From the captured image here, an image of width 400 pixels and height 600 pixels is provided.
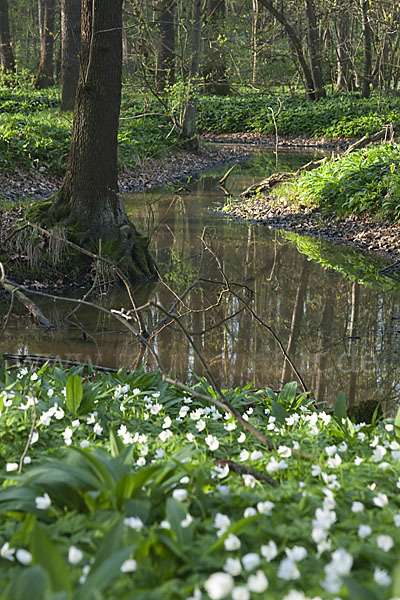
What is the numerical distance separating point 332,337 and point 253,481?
13.0ft

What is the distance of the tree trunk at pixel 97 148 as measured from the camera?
7.49 meters

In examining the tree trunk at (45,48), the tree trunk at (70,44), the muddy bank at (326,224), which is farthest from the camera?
the tree trunk at (45,48)

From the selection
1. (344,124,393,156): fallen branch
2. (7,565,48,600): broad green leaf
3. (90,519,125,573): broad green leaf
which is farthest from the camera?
(344,124,393,156): fallen branch

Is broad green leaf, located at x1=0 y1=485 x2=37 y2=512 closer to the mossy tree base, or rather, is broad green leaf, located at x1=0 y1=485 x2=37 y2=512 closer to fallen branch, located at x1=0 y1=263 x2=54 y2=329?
fallen branch, located at x1=0 y1=263 x2=54 y2=329

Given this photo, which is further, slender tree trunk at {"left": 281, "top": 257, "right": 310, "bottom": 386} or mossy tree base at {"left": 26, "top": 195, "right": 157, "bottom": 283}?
mossy tree base at {"left": 26, "top": 195, "right": 157, "bottom": 283}

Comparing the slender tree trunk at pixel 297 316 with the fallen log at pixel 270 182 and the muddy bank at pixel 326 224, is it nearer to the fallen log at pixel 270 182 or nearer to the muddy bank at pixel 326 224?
the muddy bank at pixel 326 224

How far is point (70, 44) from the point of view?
17.6 meters

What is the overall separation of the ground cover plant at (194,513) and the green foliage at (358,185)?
817cm

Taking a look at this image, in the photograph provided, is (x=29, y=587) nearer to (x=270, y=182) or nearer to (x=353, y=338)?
(x=353, y=338)

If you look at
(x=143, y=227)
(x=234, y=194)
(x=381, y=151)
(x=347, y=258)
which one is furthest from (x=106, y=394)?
(x=234, y=194)

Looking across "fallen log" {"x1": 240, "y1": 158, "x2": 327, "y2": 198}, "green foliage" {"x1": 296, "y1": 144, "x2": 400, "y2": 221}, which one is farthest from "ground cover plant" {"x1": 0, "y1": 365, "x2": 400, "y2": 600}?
"fallen log" {"x1": 240, "y1": 158, "x2": 327, "y2": 198}

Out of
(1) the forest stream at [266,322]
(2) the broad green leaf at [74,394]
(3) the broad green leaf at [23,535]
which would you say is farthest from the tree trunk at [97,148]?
(3) the broad green leaf at [23,535]

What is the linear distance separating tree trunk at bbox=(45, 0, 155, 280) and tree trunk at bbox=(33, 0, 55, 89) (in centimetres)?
2154

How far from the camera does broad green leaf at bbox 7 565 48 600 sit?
1.42 metres
